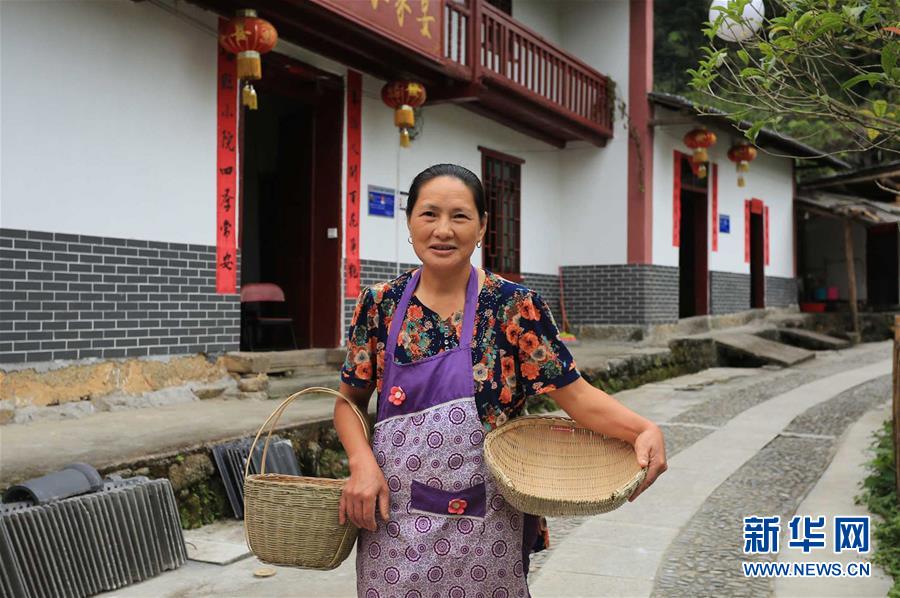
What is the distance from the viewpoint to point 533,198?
1248cm

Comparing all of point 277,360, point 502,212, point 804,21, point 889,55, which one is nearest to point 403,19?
point 277,360

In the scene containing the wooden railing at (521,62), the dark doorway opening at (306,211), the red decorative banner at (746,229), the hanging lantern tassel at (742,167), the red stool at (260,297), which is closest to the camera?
the red stool at (260,297)

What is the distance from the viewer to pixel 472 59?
923cm

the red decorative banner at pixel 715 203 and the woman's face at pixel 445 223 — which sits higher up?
the red decorative banner at pixel 715 203

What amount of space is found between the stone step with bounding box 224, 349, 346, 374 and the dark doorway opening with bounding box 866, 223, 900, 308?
1566cm

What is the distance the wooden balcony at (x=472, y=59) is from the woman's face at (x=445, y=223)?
16.6 ft

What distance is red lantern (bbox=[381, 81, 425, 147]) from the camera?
8.55m

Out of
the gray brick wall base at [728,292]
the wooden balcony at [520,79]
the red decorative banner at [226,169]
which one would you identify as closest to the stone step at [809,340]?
the gray brick wall base at [728,292]

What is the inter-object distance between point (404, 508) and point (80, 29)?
5.20 m

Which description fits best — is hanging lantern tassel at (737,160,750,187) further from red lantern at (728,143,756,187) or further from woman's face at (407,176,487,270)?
woman's face at (407,176,487,270)

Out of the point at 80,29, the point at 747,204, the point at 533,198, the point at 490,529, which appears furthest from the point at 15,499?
the point at 747,204

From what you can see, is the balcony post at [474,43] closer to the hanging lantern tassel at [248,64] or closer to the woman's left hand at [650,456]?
the hanging lantern tassel at [248,64]

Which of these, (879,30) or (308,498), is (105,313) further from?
(879,30)

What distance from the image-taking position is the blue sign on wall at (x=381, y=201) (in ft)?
29.5
